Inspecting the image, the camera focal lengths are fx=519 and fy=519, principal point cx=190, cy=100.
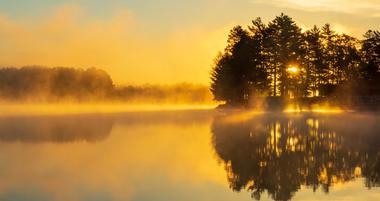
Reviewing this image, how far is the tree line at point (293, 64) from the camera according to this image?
284ft

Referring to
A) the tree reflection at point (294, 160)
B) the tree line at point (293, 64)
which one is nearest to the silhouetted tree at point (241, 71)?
the tree line at point (293, 64)

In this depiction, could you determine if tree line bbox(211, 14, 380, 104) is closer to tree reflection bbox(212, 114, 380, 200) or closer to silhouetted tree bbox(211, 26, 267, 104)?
silhouetted tree bbox(211, 26, 267, 104)

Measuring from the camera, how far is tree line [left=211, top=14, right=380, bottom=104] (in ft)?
284

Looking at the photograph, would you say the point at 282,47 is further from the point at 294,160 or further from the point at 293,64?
the point at 294,160

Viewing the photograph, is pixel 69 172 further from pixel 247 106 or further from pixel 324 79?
pixel 324 79

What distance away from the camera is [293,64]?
89.4 m

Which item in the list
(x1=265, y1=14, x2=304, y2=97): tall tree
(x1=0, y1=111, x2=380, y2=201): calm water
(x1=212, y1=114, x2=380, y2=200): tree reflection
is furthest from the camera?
(x1=265, y1=14, x2=304, y2=97): tall tree

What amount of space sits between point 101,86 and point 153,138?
163 m

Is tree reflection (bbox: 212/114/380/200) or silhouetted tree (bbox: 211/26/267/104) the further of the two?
silhouetted tree (bbox: 211/26/267/104)

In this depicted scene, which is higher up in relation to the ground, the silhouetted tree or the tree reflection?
the silhouetted tree

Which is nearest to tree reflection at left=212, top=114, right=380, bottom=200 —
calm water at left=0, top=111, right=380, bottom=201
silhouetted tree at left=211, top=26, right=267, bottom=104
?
calm water at left=0, top=111, right=380, bottom=201

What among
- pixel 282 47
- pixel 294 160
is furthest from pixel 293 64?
pixel 294 160

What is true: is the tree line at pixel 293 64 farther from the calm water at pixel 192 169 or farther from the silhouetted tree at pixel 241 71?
the calm water at pixel 192 169

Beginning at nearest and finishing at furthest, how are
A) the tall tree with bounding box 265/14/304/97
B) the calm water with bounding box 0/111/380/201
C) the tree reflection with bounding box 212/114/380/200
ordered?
the calm water with bounding box 0/111/380/201, the tree reflection with bounding box 212/114/380/200, the tall tree with bounding box 265/14/304/97
